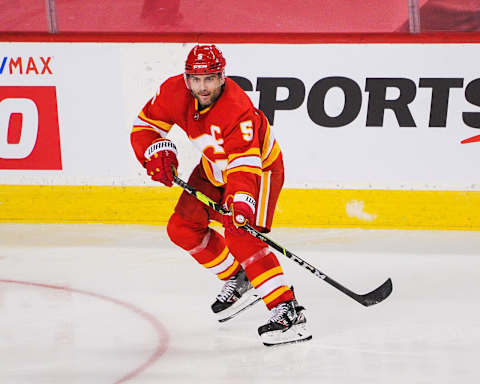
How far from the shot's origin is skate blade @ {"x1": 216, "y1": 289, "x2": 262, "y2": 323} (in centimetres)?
362

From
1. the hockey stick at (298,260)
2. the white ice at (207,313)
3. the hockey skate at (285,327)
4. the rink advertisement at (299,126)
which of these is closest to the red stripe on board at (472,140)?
the rink advertisement at (299,126)

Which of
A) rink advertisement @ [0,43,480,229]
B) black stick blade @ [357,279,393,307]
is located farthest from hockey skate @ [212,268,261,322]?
rink advertisement @ [0,43,480,229]

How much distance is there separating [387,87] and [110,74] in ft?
4.96

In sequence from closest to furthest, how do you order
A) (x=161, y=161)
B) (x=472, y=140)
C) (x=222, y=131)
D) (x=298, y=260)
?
(x=222, y=131)
(x=161, y=161)
(x=298, y=260)
(x=472, y=140)

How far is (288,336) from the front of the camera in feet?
10.9

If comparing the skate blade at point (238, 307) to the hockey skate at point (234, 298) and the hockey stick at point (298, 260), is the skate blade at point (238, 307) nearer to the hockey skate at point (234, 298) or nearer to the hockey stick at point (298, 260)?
the hockey skate at point (234, 298)

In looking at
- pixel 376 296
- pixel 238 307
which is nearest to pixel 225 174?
pixel 238 307

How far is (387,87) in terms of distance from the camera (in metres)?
4.94

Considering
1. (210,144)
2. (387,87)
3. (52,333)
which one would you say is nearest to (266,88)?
(387,87)

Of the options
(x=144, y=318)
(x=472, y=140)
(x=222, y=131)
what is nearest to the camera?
(x=222, y=131)

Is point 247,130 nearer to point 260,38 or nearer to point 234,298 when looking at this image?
point 234,298

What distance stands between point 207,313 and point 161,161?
0.72 m

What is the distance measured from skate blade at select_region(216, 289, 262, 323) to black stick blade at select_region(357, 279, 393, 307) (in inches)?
15.7

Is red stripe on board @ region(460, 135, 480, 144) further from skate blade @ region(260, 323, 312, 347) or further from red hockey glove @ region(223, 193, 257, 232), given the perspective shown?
red hockey glove @ region(223, 193, 257, 232)
